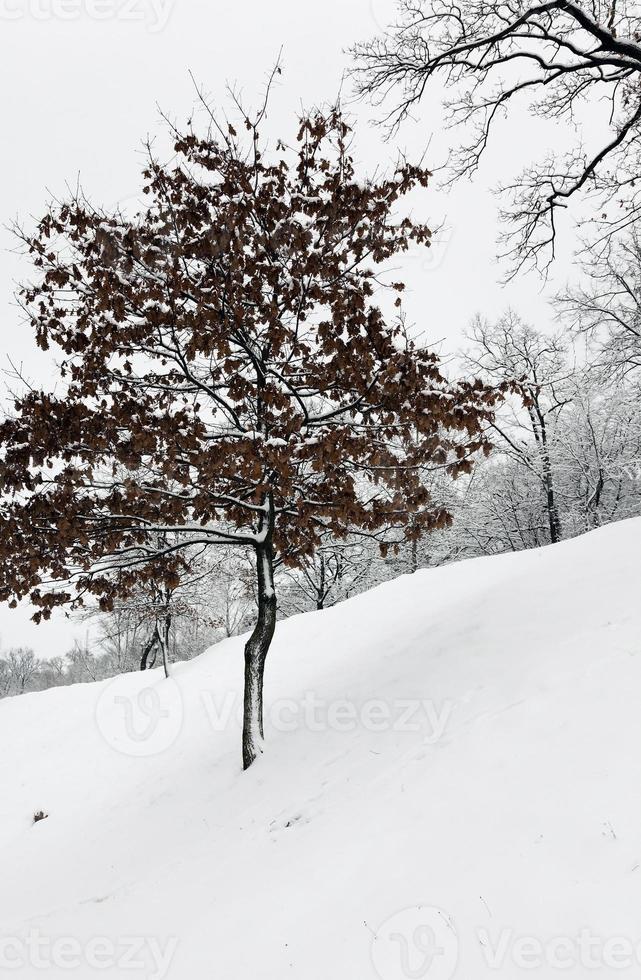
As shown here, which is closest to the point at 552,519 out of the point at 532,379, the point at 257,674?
the point at 532,379

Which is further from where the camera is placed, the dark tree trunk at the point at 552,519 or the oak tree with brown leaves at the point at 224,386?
the dark tree trunk at the point at 552,519

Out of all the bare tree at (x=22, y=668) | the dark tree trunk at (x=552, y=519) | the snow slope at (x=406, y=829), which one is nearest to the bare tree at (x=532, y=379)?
the dark tree trunk at (x=552, y=519)

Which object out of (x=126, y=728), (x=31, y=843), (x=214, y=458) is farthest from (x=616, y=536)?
(x=126, y=728)

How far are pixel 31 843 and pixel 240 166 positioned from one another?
10787mm

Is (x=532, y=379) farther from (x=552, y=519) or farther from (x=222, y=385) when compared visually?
(x=222, y=385)

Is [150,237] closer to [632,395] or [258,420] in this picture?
[258,420]

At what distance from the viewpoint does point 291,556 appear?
706 cm

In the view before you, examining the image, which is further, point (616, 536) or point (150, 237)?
point (616, 536)

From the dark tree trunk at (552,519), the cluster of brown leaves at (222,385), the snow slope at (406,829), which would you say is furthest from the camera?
the dark tree trunk at (552,519)

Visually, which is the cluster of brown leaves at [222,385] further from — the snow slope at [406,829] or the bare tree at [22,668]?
the bare tree at [22,668]

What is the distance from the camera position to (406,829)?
11.0 feet

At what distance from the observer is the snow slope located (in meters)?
2.48

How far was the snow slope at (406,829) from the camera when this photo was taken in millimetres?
2484

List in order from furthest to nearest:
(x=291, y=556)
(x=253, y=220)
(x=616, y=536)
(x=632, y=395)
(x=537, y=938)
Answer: (x=632, y=395), (x=616, y=536), (x=291, y=556), (x=253, y=220), (x=537, y=938)
